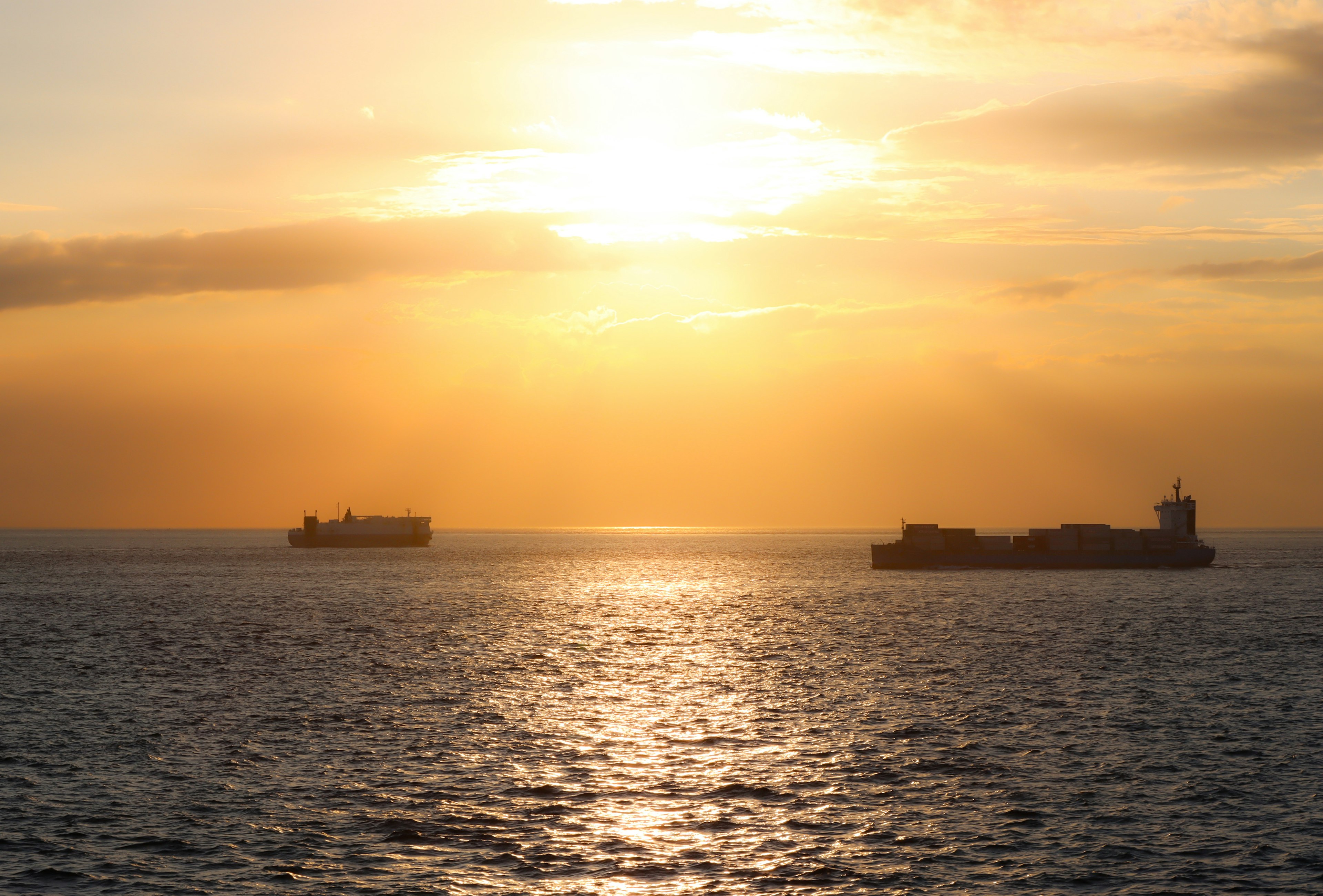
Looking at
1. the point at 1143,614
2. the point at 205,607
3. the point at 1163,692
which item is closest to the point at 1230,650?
the point at 1163,692

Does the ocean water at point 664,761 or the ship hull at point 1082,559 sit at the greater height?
the ocean water at point 664,761

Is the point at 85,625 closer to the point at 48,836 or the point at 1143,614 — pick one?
the point at 48,836

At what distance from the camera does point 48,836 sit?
85.9 ft

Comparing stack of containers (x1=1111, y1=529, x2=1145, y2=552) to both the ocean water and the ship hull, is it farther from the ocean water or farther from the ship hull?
the ocean water

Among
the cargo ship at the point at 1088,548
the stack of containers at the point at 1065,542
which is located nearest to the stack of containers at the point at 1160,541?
the cargo ship at the point at 1088,548

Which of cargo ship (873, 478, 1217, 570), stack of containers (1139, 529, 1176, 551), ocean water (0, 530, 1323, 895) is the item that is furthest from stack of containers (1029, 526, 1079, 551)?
ocean water (0, 530, 1323, 895)

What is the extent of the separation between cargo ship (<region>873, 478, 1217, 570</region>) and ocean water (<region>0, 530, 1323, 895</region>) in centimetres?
8407

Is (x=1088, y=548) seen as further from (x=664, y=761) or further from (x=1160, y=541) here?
(x=664, y=761)

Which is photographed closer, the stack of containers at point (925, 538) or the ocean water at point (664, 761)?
the ocean water at point (664, 761)

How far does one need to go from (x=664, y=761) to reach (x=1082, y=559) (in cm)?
14308

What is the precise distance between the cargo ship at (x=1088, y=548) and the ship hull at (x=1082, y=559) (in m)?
0.10

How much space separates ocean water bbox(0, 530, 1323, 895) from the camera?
23.9 m

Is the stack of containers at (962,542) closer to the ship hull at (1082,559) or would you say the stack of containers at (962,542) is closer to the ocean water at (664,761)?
the ship hull at (1082,559)

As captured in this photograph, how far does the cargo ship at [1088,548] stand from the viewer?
16200 centimetres
